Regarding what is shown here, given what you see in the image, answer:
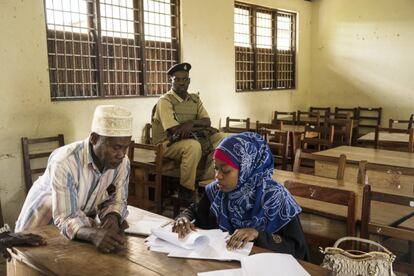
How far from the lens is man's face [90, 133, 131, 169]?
1593 millimetres

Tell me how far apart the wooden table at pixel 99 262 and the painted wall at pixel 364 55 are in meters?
5.91

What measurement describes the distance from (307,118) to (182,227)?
204 inches

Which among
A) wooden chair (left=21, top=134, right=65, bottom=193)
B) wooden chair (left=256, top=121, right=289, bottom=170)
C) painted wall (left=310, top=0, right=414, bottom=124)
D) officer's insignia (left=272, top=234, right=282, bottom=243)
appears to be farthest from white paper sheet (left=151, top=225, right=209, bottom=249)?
painted wall (left=310, top=0, right=414, bottom=124)

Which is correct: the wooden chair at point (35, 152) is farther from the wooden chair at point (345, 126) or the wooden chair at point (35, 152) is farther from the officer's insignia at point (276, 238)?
the wooden chair at point (345, 126)

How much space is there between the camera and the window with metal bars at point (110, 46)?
3.84 metres

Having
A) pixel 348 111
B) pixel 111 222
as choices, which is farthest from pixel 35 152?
pixel 348 111

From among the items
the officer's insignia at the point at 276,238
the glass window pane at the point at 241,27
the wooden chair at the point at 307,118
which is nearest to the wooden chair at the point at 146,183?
the officer's insignia at the point at 276,238

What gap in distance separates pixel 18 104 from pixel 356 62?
17.8ft

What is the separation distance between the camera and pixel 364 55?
6.74 metres

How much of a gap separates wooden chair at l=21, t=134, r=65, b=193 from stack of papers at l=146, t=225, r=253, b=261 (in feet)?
7.99

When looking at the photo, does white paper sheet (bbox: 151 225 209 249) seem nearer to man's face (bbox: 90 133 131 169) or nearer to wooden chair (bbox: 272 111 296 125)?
man's face (bbox: 90 133 131 169)

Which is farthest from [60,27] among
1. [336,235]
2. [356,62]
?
[356,62]

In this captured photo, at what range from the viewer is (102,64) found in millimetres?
4164

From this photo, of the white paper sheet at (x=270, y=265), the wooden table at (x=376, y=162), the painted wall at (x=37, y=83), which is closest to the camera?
the white paper sheet at (x=270, y=265)
